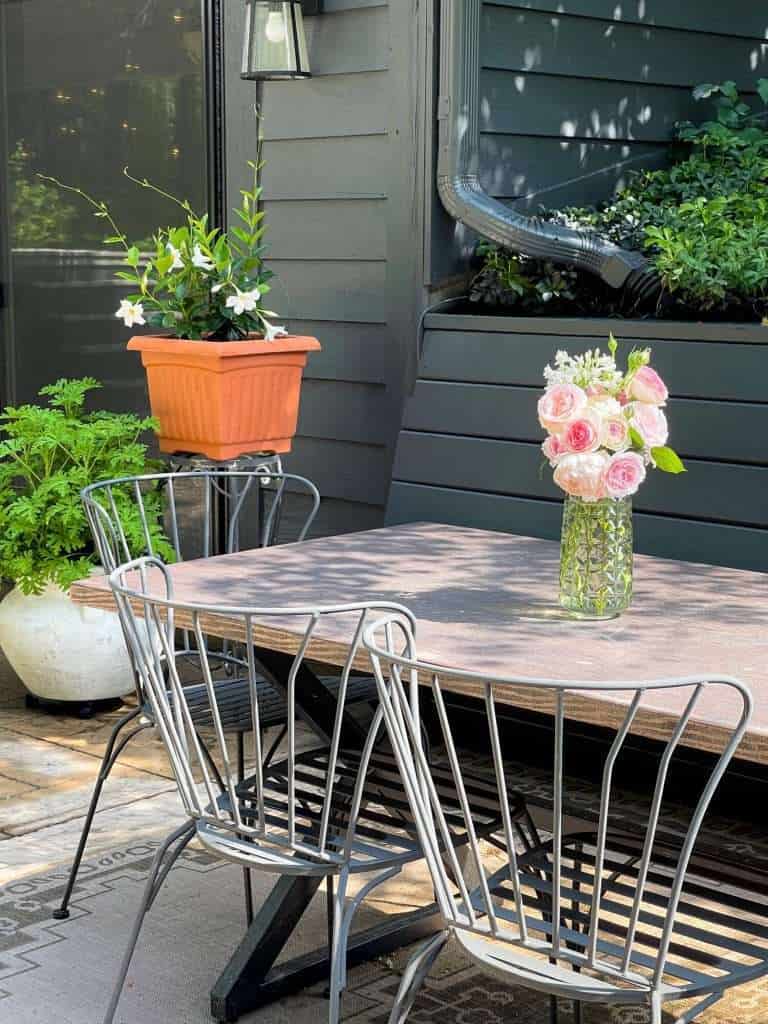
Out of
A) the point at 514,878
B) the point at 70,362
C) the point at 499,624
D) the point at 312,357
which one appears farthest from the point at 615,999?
the point at 70,362

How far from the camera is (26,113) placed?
625 cm

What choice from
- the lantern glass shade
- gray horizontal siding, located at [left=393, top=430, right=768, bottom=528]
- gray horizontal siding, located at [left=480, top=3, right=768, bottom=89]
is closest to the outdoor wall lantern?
the lantern glass shade

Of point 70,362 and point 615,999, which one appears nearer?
point 615,999

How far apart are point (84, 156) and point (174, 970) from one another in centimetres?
366

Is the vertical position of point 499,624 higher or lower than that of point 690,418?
lower

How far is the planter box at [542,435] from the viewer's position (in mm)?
3891

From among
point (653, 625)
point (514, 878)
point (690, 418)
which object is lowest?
point (514, 878)

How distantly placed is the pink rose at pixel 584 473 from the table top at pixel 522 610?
9.6 inches

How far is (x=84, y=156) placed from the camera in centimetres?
591

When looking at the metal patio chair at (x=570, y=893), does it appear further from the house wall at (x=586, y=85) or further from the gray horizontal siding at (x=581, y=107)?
the gray horizontal siding at (x=581, y=107)

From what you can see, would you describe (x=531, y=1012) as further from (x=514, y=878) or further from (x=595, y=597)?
(x=514, y=878)

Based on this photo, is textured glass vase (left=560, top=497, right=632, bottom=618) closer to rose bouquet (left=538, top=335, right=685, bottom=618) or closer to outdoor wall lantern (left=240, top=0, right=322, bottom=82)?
rose bouquet (left=538, top=335, right=685, bottom=618)

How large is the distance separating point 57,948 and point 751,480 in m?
1.99

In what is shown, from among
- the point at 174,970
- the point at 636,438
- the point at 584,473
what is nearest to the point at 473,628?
the point at 584,473
